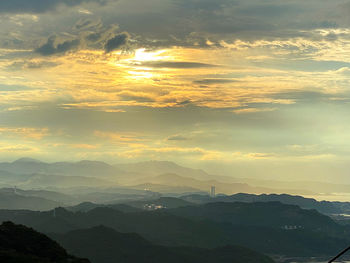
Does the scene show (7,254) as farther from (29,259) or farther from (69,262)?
(69,262)

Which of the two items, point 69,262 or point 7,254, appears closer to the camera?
point 7,254

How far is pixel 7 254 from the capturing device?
582 ft

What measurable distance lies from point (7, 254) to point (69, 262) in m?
23.2

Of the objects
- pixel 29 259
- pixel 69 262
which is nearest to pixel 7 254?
pixel 29 259

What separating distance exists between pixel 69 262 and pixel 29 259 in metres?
16.7

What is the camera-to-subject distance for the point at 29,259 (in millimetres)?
177875

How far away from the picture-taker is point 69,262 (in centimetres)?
18912

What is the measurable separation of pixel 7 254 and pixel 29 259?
778 centimetres
